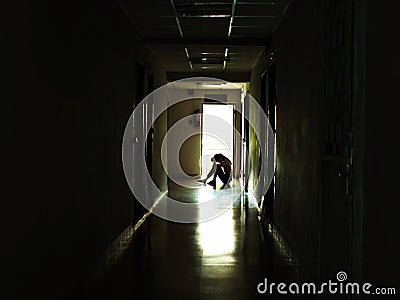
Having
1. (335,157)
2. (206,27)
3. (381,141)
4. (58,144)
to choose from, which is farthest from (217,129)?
(381,141)

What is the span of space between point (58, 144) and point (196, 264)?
2.28 meters

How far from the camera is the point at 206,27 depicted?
26.3ft

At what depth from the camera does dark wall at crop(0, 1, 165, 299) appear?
3121mm

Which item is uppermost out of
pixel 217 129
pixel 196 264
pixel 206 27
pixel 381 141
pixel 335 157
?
pixel 206 27

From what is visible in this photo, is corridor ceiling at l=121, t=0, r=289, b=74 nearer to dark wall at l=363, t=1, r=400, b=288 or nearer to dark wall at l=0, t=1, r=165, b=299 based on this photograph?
dark wall at l=0, t=1, r=165, b=299

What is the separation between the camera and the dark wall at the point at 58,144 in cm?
312

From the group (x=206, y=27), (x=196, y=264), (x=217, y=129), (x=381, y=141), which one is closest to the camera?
(x=381, y=141)

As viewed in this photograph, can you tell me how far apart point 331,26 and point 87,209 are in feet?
8.18

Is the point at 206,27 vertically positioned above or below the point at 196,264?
above

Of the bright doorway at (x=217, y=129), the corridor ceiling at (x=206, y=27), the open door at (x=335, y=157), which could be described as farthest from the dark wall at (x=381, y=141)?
the bright doorway at (x=217, y=129)

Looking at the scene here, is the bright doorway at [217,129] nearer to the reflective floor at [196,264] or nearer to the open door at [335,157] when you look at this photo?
the reflective floor at [196,264]

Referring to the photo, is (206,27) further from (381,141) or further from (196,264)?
(381,141)

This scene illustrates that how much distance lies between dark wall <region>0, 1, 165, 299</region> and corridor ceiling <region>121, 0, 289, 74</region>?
85cm

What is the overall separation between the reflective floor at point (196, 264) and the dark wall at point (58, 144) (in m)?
0.37
